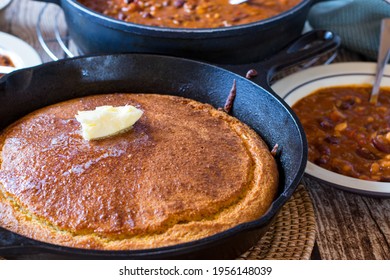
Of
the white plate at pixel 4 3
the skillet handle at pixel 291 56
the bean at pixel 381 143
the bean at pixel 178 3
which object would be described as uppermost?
the white plate at pixel 4 3

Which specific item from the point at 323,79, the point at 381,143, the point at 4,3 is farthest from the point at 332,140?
the point at 4,3

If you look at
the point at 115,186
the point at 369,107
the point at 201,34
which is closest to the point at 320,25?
the point at 369,107

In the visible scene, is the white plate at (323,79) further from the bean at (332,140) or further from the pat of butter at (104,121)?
the pat of butter at (104,121)

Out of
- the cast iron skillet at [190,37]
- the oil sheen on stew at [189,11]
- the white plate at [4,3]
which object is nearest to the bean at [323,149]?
the cast iron skillet at [190,37]

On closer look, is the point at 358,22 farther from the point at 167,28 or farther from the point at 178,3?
the point at 167,28

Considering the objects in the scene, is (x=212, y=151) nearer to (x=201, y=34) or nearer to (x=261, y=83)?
(x=261, y=83)

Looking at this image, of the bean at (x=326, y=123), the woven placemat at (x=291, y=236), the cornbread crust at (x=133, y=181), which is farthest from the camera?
the bean at (x=326, y=123)

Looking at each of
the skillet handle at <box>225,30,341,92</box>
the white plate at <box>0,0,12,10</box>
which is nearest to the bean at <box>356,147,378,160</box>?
the skillet handle at <box>225,30,341,92</box>

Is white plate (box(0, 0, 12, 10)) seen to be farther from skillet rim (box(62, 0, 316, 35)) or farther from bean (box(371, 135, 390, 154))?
bean (box(371, 135, 390, 154))
